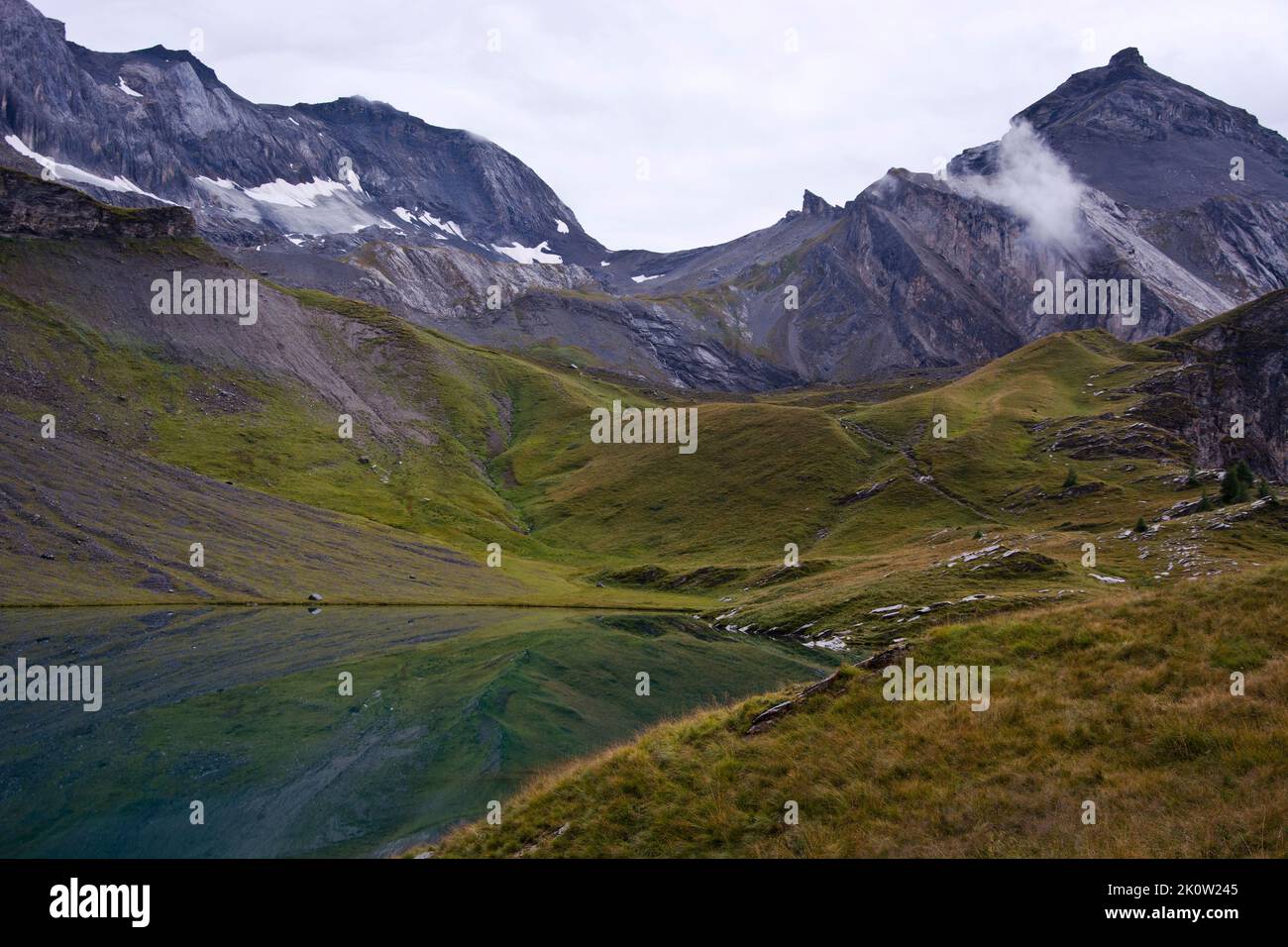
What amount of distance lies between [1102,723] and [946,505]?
439 feet

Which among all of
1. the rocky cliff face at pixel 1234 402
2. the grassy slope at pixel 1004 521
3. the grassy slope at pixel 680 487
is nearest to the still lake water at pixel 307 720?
the grassy slope at pixel 1004 521

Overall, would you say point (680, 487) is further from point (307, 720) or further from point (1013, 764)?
point (1013, 764)

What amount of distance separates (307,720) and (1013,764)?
124 ft

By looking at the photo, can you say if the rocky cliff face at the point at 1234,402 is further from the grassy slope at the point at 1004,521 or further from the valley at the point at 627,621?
the grassy slope at the point at 1004,521

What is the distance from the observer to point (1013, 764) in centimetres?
1794

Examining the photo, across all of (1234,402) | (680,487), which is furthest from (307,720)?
(1234,402)

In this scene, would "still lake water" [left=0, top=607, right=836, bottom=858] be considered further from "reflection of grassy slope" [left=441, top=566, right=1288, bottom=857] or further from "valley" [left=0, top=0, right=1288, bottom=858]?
"reflection of grassy slope" [left=441, top=566, right=1288, bottom=857]

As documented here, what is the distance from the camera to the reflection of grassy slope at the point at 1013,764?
1522cm

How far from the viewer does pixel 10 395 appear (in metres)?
138

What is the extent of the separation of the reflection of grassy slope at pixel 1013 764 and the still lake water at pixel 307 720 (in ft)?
32.5

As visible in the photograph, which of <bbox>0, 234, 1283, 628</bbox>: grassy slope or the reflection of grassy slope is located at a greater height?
<bbox>0, 234, 1283, 628</bbox>: grassy slope

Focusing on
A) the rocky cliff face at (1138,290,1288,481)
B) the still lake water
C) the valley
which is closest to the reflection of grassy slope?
the valley

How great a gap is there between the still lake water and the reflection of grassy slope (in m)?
9.92

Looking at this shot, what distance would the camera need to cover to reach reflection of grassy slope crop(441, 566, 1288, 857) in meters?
15.2
